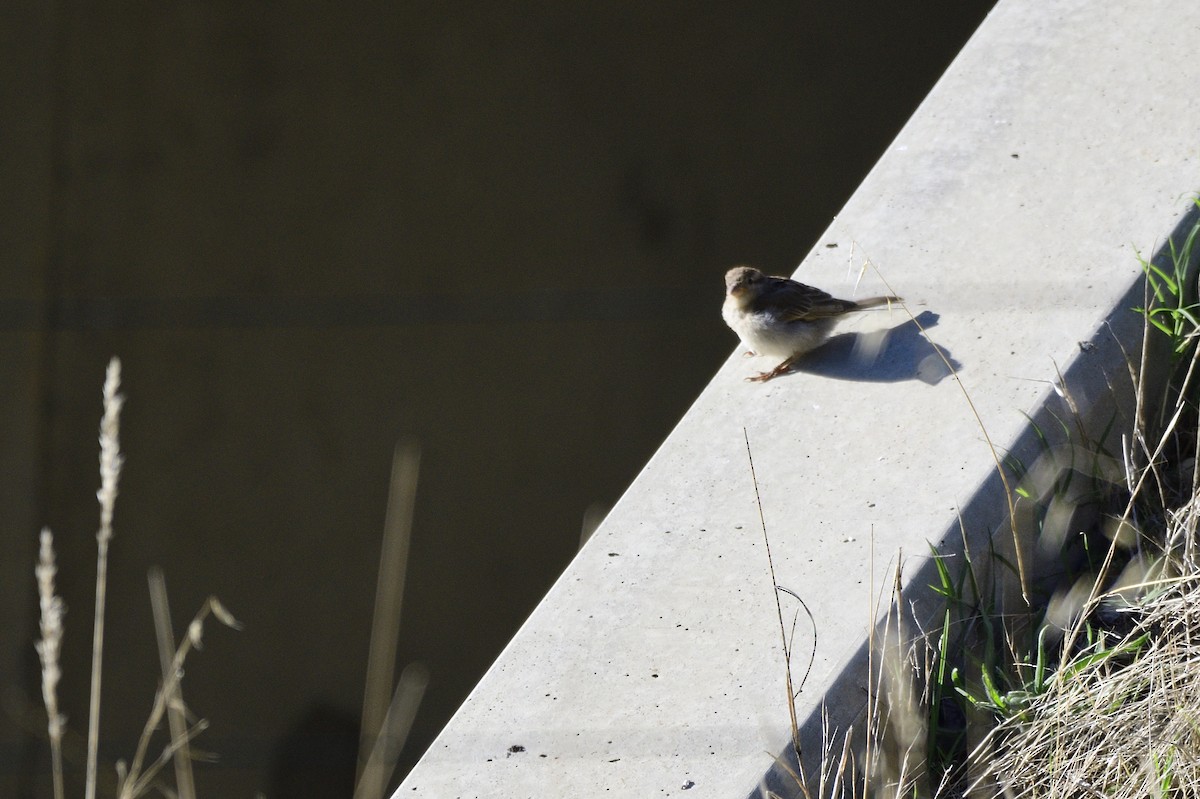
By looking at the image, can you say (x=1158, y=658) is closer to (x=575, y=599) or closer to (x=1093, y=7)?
(x=575, y=599)

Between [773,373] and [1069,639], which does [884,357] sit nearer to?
[773,373]

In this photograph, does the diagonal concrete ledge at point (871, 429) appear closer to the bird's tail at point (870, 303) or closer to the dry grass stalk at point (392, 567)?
the bird's tail at point (870, 303)

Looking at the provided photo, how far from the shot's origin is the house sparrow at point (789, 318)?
3189 millimetres

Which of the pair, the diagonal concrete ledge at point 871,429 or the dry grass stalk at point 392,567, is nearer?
the diagonal concrete ledge at point 871,429

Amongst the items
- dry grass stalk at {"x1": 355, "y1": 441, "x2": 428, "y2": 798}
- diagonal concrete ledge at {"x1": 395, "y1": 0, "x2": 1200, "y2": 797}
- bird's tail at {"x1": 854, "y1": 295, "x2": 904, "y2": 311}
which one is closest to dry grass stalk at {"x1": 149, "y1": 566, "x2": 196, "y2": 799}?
diagonal concrete ledge at {"x1": 395, "y1": 0, "x2": 1200, "y2": 797}

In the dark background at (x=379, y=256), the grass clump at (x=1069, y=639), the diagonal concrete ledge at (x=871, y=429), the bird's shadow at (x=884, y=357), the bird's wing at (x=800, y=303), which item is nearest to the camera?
the grass clump at (x=1069, y=639)

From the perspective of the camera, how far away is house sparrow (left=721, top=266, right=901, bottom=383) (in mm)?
3189

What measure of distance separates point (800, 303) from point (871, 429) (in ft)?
1.56

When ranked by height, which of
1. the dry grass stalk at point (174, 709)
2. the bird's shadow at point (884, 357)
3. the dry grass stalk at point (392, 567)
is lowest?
the dry grass stalk at point (392, 567)

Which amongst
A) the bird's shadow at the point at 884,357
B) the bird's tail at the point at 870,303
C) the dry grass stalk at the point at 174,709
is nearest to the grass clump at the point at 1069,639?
the bird's shadow at the point at 884,357

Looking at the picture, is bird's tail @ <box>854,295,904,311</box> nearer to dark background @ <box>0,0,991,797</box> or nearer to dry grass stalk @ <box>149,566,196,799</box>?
dry grass stalk @ <box>149,566,196,799</box>

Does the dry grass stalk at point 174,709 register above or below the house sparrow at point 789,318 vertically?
below

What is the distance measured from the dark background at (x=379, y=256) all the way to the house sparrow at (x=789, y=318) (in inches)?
180

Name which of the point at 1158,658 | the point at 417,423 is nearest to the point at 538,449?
the point at 417,423
